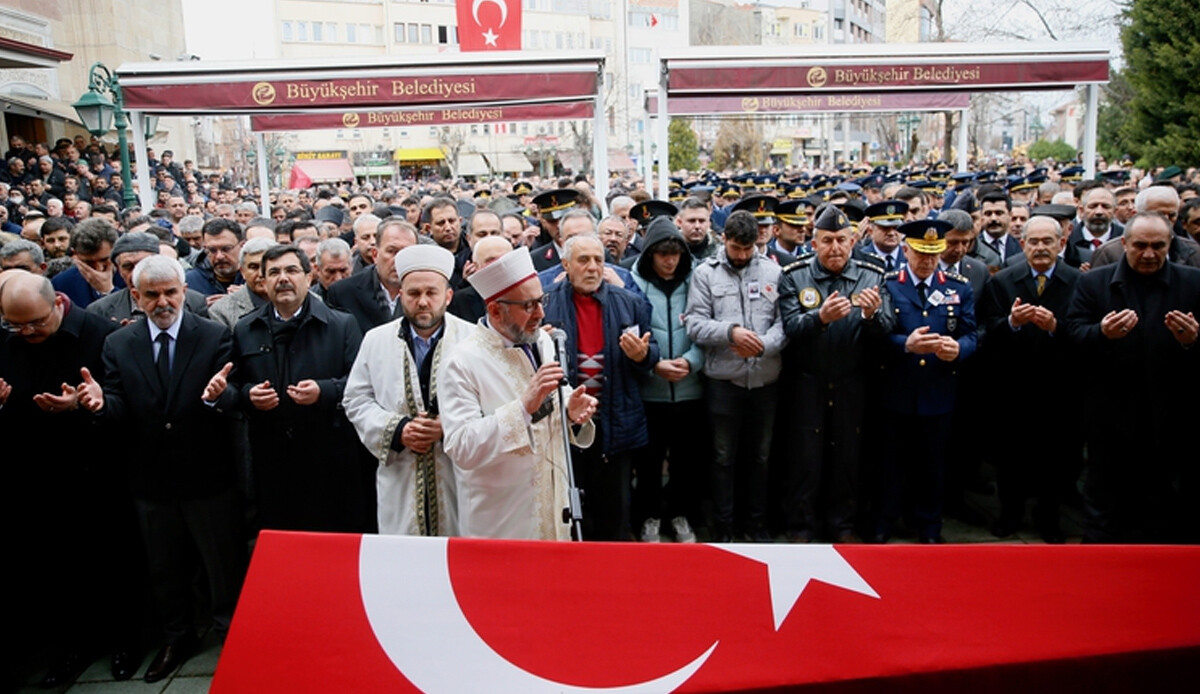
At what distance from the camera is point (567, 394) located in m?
3.70

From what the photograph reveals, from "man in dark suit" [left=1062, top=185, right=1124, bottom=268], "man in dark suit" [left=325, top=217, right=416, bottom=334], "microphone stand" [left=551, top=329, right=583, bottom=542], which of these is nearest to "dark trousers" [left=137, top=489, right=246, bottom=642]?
"man in dark suit" [left=325, top=217, right=416, bottom=334]

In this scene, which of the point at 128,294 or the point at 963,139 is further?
the point at 963,139

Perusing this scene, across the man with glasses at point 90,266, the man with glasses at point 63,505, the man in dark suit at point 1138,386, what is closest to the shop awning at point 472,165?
the man with glasses at point 90,266

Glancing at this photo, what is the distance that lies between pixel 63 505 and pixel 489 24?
8835mm

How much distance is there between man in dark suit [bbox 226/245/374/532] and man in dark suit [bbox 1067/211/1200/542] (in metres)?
4.34

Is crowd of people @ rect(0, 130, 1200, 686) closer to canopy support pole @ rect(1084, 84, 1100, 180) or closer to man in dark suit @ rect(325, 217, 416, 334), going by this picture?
man in dark suit @ rect(325, 217, 416, 334)

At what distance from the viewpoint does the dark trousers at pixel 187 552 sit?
448cm

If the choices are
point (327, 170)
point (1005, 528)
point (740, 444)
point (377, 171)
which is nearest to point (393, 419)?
point (740, 444)

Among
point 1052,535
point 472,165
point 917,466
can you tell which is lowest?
point 1052,535

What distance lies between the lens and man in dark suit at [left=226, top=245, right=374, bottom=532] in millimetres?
4555

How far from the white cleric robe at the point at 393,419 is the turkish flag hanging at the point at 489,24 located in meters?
8.33

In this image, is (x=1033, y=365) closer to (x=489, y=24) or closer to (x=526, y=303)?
(x=526, y=303)

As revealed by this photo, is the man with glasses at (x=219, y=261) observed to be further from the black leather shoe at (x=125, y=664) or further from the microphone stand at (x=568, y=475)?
the microphone stand at (x=568, y=475)

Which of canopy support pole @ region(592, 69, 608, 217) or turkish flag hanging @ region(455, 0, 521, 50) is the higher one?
turkish flag hanging @ region(455, 0, 521, 50)
